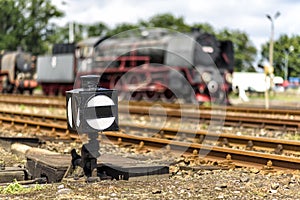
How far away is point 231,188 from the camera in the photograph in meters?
Answer: 5.66

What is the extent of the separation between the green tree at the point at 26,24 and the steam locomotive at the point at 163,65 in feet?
84.5

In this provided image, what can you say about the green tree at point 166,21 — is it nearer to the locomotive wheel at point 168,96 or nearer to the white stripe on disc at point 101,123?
the locomotive wheel at point 168,96

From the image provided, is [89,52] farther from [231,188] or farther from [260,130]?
[231,188]

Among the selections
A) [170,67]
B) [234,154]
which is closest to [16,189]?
[234,154]

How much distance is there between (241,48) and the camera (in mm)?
70625

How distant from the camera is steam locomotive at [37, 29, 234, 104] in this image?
66.1 ft

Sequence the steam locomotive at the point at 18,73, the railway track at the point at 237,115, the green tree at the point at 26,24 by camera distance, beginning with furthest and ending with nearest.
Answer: the green tree at the point at 26,24, the steam locomotive at the point at 18,73, the railway track at the point at 237,115

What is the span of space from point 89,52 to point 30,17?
105ft

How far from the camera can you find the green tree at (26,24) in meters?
50.4

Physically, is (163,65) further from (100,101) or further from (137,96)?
(100,101)

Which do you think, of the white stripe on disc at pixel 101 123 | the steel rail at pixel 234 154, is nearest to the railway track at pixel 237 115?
the steel rail at pixel 234 154

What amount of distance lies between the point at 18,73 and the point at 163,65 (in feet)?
48.8

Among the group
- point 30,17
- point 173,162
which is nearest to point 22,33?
point 30,17

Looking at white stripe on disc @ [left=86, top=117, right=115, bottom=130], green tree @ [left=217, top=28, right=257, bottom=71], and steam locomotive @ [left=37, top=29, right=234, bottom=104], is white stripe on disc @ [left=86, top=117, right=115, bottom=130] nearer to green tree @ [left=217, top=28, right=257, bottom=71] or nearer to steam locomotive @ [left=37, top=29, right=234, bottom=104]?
steam locomotive @ [left=37, top=29, right=234, bottom=104]
